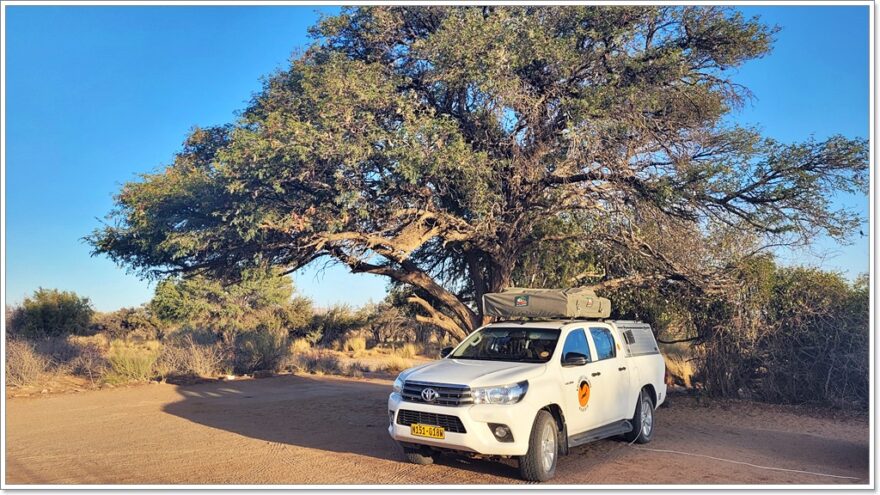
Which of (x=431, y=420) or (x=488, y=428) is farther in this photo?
(x=431, y=420)

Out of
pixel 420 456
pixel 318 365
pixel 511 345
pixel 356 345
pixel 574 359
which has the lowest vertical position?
pixel 420 456

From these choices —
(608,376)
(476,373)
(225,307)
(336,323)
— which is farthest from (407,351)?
(476,373)

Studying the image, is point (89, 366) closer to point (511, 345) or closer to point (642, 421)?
point (511, 345)

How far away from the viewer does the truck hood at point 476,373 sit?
7.93 m

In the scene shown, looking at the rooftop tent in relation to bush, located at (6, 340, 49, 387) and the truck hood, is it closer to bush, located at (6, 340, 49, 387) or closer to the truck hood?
the truck hood

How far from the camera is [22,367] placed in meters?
17.6

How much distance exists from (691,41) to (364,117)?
6997 millimetres

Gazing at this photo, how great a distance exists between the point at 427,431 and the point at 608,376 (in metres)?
3.14

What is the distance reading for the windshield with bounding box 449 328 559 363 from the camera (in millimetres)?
9086

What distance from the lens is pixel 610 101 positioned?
1296cm

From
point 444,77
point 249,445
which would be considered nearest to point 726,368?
point 444,77

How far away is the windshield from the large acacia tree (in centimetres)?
358

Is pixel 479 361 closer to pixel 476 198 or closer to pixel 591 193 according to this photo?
pixel 476 198

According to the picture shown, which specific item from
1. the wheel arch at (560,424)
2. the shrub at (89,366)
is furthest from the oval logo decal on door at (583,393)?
the shrub at (89,366)
